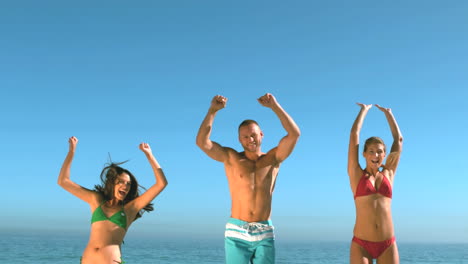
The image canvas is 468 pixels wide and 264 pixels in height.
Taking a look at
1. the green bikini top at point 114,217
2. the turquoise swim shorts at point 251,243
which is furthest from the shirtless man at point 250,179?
the green bikini top at point 114,217

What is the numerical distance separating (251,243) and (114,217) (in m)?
1.91

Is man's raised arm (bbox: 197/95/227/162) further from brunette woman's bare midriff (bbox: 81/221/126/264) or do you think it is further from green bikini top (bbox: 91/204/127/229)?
brunette woman's bare midriff (bbox: 81/221/126/264)

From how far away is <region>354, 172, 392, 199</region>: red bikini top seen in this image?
668cm

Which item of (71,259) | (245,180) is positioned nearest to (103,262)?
(245,180)

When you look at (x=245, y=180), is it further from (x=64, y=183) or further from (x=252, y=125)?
(x=64, y=183)

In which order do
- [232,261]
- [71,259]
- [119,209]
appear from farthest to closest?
[71,259], [119,209], [232,261]

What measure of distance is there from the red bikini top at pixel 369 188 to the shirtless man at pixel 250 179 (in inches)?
44.3

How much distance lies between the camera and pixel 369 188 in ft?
21.9

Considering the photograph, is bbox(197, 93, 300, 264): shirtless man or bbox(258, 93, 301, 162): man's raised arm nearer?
bbox(197, 93, 300, 264): shirtless man

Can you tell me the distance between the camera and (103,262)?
641cm

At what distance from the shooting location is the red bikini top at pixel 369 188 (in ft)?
21.9

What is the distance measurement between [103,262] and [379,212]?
3.76 m

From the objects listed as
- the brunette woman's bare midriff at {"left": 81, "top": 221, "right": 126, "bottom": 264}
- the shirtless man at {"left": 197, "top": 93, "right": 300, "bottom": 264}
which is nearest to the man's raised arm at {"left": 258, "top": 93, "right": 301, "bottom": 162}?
the shirtless man at {"left": 197, "top": 93, "right": 300, "bottom": 264}

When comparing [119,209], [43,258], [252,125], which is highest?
[252,125]
